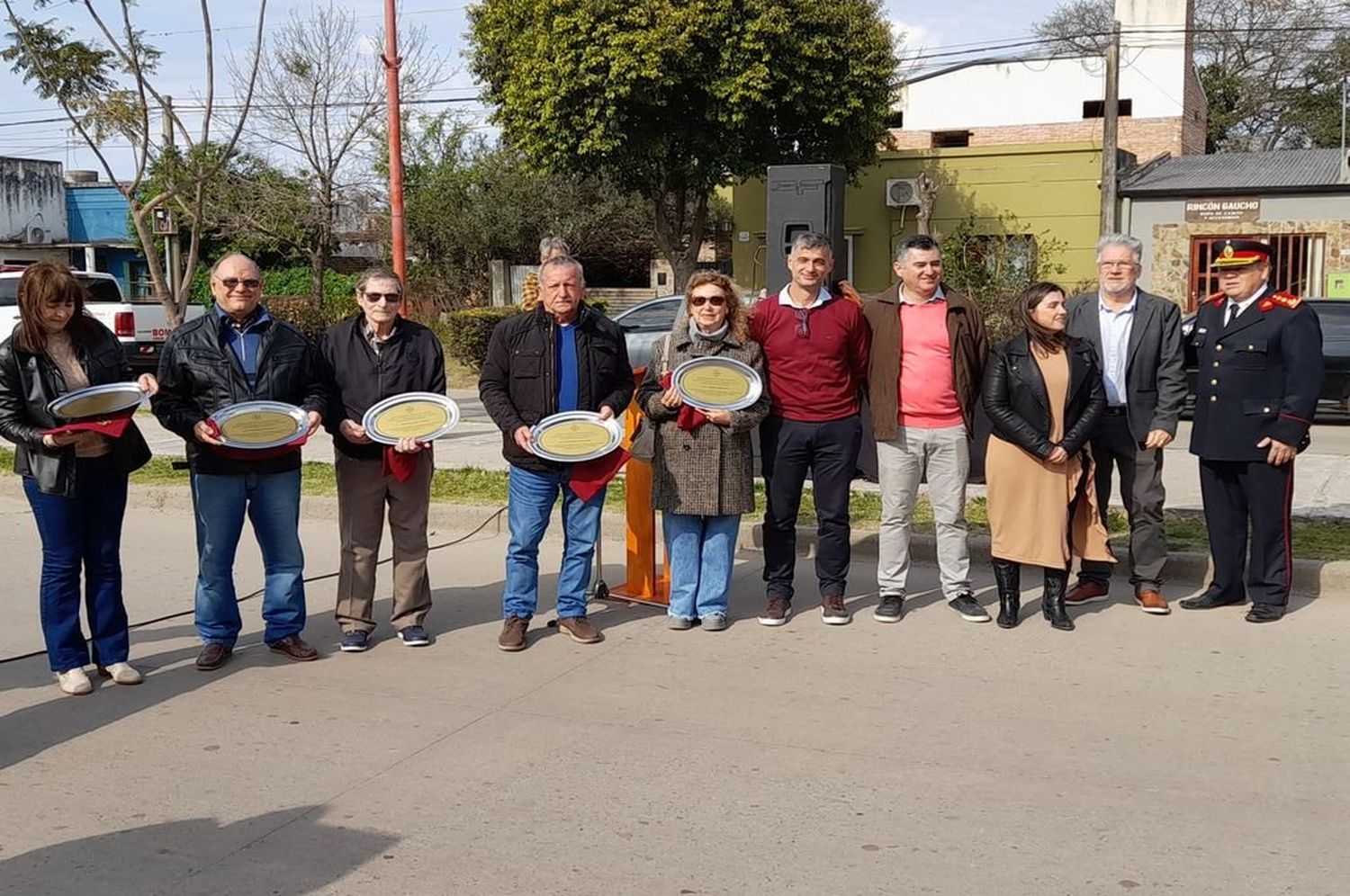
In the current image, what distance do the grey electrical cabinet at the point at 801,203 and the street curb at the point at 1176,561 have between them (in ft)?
6.50

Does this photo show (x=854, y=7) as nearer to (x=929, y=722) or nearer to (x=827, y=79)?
A: (x=827, y=79)

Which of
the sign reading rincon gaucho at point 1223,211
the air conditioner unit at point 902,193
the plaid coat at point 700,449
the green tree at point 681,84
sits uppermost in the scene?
the green tree at point 681,84

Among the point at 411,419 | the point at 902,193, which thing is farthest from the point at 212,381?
the point at 902,193

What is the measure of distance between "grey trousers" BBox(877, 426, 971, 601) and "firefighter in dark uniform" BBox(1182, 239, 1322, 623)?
125 cm

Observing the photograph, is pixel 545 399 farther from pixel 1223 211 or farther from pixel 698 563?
pixel 1223 211

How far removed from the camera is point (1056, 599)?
22.0 feet

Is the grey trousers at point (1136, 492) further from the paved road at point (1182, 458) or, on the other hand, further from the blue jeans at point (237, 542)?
the blue jeans at point (237, 542)

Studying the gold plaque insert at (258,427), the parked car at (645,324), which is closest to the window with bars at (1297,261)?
the parked car at (645,324)

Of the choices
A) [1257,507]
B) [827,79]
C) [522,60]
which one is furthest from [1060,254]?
[1257,507]

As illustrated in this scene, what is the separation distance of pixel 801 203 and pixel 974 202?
864 inches

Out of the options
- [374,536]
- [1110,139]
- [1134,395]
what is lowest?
[374,536]

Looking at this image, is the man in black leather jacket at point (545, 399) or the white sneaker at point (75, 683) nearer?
the white sneaker at point (75, 683)

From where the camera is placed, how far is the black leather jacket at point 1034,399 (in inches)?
261

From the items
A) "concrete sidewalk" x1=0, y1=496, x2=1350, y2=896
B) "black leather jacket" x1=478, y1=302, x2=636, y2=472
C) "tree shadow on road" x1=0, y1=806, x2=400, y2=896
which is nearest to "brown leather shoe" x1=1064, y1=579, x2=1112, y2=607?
"concrete sidewalk" x1=0, y1=496, x2=1350, y2=896
